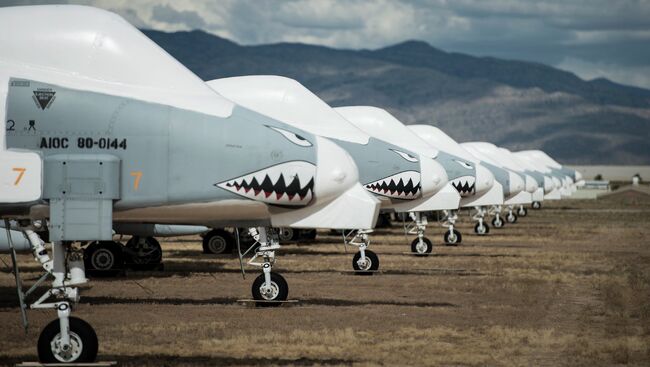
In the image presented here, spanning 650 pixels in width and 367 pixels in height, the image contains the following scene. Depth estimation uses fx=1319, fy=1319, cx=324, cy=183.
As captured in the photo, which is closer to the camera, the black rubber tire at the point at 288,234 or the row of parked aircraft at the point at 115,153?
the row of parked aircraft at the point at 115,153

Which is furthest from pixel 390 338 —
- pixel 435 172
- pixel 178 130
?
pixel 435 172

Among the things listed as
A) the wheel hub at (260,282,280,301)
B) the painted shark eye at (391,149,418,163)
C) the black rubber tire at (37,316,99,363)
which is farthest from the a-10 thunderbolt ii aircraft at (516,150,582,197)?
the black rubber tire at (37,316,99,363)

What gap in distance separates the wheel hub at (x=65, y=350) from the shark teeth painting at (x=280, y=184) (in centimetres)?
265

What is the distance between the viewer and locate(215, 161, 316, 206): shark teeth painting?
51.2 ft

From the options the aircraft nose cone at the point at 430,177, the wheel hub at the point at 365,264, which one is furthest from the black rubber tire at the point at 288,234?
the wheel hub at the point at 365,264

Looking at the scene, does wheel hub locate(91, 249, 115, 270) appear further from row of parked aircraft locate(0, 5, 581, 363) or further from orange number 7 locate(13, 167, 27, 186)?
orange number 7 locate(13, 167, 27, 186)

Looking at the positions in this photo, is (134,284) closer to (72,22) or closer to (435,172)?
(435,172)

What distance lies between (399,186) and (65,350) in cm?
1874

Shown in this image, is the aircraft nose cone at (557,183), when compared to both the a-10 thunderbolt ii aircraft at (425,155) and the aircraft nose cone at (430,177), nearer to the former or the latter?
the a-10 thunderbolt ii aircraft at (425,155)

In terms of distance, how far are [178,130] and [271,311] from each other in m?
6.44

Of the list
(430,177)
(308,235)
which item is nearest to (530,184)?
(308,235)

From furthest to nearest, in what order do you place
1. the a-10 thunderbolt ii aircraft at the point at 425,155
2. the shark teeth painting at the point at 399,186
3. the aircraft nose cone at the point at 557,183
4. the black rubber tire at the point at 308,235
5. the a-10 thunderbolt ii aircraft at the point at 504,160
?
the aircraft nose cone at the point at 557,183, the a-10 thunderbolt ii aircraft at the point at 504,160, the black rubber tire at the point at 308,235, the a-10 thunderbolt ii aircraft at the point at 425,155, the shark teeth painting at the point at 399,186

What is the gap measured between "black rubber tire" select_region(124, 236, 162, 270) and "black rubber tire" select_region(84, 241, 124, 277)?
1100 mm

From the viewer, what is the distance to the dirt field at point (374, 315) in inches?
643
